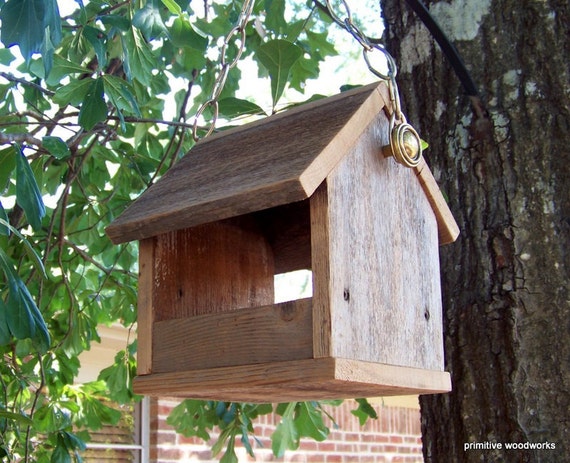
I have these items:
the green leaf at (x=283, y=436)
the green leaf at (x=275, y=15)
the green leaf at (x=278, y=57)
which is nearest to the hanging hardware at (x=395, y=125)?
the green leaf at (x=278, y=57)

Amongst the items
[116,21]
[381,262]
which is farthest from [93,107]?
[381,262]

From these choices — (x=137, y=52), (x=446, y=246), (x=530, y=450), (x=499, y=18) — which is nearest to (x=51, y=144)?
(x=137, y=52)

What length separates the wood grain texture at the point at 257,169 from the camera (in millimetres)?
1229

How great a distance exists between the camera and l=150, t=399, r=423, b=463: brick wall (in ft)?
14.2

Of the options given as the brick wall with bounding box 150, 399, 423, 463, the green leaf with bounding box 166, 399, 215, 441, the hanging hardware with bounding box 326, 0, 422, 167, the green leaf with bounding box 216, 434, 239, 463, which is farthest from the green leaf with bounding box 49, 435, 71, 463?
the brick wall with bounding box 150, 399, 423, 463

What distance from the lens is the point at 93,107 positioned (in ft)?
6.19

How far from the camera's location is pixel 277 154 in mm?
1337

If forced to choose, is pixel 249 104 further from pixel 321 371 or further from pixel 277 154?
pixel 321 371

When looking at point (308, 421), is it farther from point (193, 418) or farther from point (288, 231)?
point (288, 231)

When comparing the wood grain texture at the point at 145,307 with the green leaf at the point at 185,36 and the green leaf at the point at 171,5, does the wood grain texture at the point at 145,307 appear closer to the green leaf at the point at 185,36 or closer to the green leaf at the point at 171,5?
the green leaf at the point at 171,5

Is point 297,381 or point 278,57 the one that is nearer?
point 297,381

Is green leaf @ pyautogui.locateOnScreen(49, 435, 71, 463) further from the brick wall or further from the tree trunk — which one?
the brick wall

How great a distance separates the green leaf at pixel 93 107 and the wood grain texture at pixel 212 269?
391mm

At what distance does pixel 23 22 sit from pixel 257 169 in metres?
0.42
